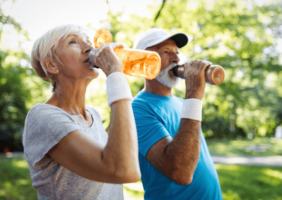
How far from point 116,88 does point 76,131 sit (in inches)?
9.7

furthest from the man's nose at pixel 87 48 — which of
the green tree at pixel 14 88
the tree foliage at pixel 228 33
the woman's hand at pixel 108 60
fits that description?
the tree foliage at pixel 228 33

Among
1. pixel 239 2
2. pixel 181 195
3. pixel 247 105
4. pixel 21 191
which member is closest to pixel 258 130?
pixel 247 105

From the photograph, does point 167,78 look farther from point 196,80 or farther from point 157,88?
point 196,80

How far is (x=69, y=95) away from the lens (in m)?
1.31

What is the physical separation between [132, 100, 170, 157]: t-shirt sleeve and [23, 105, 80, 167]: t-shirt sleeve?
1.94ft

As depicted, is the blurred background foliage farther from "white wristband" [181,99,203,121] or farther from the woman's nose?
"white wristband" [181,99,203,121]

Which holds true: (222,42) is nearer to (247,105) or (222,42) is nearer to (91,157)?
(247,105)

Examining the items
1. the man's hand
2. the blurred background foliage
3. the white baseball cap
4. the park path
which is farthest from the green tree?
the park path

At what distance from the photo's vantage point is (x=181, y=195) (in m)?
1.52

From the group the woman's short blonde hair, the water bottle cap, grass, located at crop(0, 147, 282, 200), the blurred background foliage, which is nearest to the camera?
the woman's short blonde hair

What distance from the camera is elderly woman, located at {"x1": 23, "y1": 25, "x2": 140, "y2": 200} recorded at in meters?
0.92

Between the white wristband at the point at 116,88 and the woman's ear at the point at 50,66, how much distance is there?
419mm

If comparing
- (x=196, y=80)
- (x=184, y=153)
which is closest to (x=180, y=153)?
(x=184, y=153)

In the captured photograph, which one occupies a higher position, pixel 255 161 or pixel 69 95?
pixel 69 95
